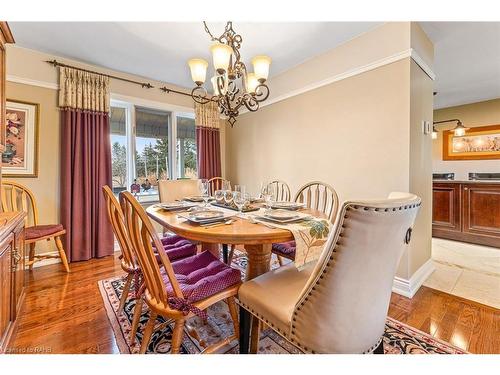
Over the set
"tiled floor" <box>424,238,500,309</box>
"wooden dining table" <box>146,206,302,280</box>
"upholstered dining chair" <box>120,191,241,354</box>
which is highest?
"wooden dining table" <box>146,206,302,280</box>

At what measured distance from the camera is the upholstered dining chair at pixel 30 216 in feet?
7.63

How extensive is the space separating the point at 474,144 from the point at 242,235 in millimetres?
5179

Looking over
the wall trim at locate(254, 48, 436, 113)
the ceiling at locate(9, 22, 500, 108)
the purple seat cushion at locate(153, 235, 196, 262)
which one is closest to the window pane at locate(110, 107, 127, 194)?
the ceiling at locate(9, 22, 500, 108)

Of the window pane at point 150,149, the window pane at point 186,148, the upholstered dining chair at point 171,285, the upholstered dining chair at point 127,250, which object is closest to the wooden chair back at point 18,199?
the window pane at point 150,149

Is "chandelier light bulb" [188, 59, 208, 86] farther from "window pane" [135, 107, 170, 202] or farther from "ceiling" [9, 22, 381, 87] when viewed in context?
"window pane" [135, 107, 170, 202]

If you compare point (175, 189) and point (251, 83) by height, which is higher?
point (251, 83)

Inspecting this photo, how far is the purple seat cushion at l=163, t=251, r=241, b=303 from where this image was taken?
1109 mm

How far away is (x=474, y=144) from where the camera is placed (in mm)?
4203

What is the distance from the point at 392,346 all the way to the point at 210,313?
1180mm

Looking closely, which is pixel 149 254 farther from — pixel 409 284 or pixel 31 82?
pixel 31 82

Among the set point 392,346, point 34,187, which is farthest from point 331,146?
point 34,187

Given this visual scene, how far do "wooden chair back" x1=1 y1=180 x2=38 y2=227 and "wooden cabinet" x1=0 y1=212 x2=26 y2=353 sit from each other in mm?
1009

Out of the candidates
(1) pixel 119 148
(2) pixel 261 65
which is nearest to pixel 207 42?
(2) pixel 261 65
